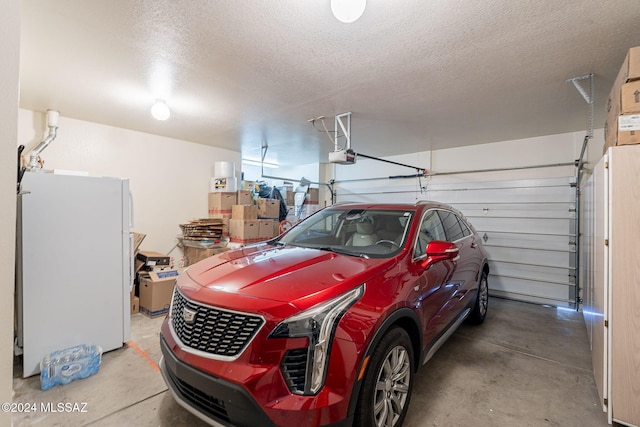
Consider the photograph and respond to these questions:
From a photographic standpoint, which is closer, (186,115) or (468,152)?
(186,115)

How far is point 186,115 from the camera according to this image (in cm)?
398

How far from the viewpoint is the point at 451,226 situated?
3086mm

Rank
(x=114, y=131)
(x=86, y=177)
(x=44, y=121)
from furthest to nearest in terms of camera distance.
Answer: (x=114, y=131) → (x=44, y=121) → (x=86, y=177)

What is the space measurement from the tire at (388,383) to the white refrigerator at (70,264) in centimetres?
264

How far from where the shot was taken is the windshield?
215 cm

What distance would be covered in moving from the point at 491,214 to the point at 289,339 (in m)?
5.07

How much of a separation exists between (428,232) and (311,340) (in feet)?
5.24

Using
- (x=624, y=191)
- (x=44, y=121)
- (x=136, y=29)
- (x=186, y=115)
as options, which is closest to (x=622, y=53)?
(x=624, y=191)

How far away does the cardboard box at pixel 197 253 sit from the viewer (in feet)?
16.3

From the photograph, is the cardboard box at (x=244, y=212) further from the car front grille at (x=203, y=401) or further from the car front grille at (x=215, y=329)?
the car front grille at (x=203, y=401)

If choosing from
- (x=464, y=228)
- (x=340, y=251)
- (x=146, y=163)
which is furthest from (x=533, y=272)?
(x=146, y=163)

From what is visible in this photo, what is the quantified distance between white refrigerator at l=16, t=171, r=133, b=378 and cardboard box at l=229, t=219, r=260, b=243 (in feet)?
7.51

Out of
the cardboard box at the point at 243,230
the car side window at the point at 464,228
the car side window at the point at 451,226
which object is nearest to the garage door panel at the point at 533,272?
the car side window at the point at 464,228

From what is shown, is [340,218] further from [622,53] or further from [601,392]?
[622,53]
